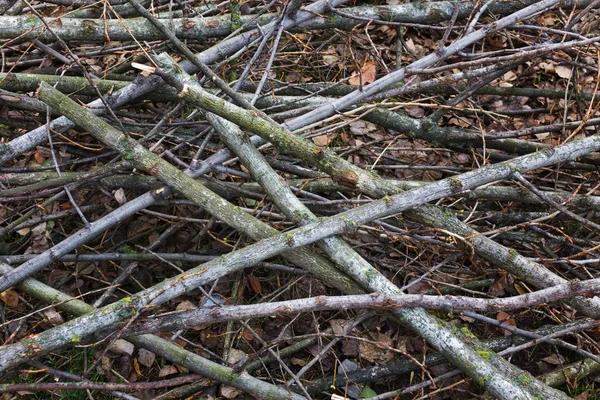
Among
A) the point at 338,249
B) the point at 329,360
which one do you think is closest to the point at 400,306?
A: the point at 338,249

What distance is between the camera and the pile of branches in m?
2.14

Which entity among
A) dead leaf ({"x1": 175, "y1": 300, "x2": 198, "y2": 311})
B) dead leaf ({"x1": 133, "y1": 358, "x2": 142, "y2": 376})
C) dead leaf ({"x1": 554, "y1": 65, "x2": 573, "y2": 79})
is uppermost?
dead leaf ({"x1": 554, "y1": 65, "x2": 573, "y2": 79})

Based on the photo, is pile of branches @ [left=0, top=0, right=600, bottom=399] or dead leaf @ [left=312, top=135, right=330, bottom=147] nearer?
pile of branches @ [left=0, top=0, right=600, bottom=399]

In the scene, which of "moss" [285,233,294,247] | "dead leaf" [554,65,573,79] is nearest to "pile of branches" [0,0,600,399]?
"moss" [285,233,294,247]

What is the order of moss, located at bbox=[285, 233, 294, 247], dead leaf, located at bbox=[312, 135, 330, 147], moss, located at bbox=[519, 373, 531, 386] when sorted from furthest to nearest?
dead leaf, located at bbox=[312, 135, 330, 147]
moss, located at bbox=[285, 233, 294, 247]
moss, located at bbox=[519, 373, 531, 386]

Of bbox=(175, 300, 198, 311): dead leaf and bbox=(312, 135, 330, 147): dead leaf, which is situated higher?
bbox=(312, 135, 330, 147): dead leaf

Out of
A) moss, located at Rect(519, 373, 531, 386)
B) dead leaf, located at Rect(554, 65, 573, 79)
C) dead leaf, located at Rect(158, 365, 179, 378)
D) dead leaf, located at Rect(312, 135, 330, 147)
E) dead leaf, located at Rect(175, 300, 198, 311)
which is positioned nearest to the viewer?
moss, located at Rect(519, 373, 531, 386)

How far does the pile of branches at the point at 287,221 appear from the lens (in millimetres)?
2145

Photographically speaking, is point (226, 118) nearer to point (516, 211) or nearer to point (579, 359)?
point (516, 211)

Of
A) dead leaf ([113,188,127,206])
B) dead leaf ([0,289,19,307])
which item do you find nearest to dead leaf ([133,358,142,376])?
dead leaf ([0,289,19,307])

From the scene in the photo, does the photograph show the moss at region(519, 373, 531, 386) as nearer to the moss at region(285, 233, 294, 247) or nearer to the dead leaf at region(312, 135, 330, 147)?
the moss at region(285, 233, 294, 247)

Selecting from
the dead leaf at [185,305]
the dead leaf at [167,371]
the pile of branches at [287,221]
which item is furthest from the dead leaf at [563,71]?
the dead leaf at [167,371]

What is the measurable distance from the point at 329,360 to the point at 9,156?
191 cm

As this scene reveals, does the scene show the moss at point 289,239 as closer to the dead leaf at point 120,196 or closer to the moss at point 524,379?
the moss at point 524,379
